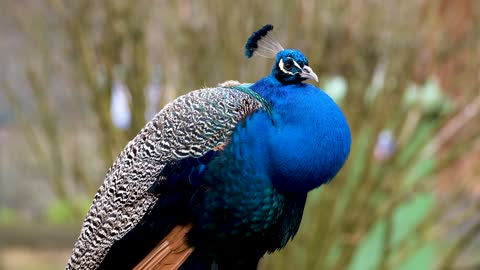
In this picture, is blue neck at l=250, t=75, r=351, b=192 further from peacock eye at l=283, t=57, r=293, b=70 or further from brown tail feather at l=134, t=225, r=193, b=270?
brown tail feather at l=134, t=225, r=193, b=270

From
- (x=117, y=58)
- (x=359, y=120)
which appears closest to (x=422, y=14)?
(x=359, y=120)

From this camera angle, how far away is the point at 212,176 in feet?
6.59

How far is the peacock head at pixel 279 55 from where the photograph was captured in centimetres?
194

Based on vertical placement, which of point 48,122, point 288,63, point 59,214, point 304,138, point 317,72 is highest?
point 59,214

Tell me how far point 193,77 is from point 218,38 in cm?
22

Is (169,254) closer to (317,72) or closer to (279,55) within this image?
(279,55)

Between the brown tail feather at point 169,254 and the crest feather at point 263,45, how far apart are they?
0.47 metres

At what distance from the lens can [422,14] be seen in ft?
13.4

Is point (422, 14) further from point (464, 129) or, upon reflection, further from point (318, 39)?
point (464, 129)

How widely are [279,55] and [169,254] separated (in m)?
0.55

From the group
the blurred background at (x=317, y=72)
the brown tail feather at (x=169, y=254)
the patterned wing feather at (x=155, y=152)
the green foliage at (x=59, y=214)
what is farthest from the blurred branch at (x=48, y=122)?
the brown tail feather at (x=169, y=254)

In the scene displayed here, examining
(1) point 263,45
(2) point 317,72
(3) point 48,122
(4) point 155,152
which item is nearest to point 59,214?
(3) point 48,122

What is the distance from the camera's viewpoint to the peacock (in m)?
1.97

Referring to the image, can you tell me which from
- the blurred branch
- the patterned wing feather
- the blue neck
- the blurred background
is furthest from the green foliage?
the blue neck
